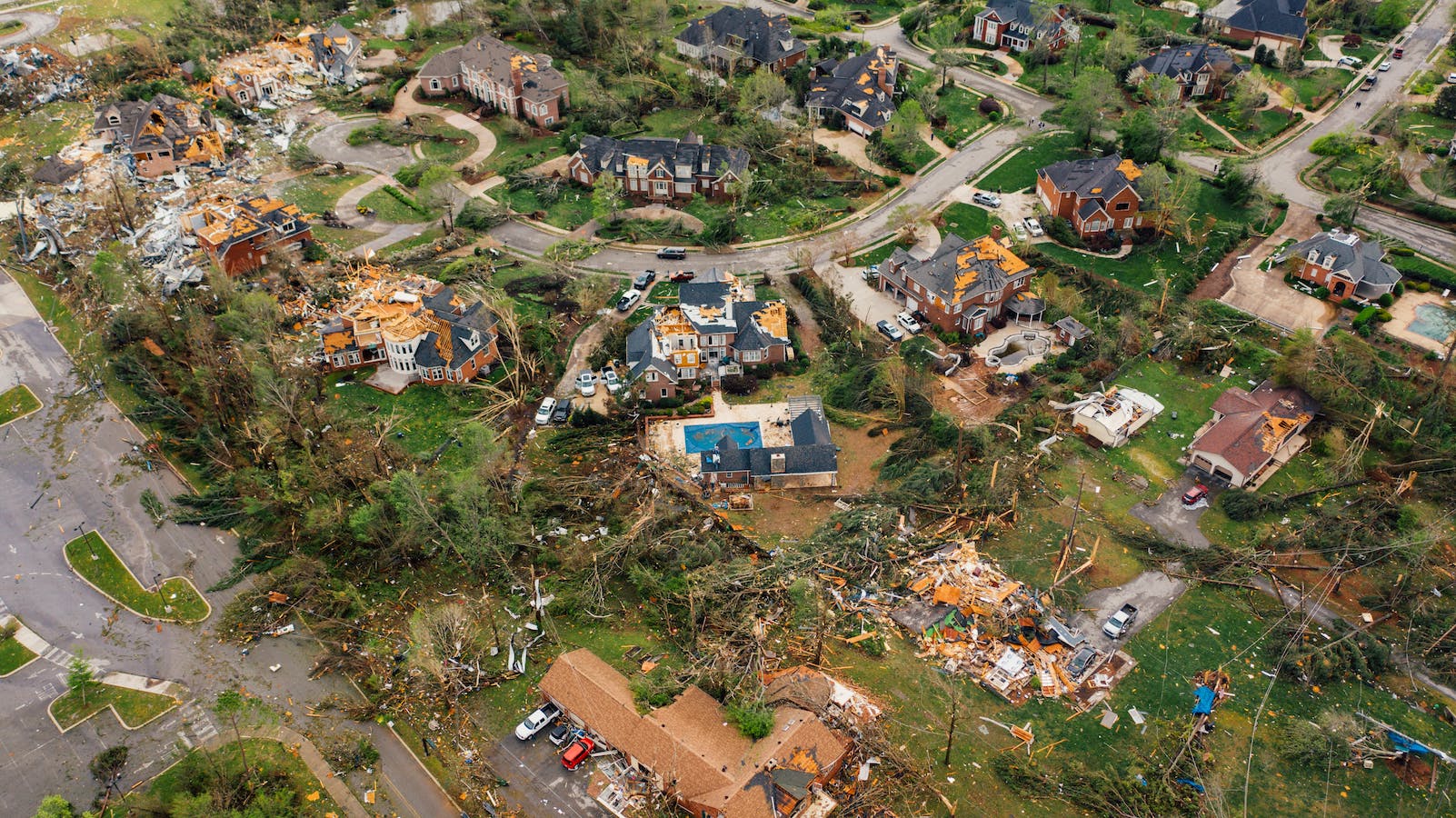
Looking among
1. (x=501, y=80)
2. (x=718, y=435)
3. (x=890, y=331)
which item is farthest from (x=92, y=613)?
(x=501, y=80)

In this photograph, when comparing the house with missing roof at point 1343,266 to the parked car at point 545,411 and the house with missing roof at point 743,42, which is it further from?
the parked car at point 545,411

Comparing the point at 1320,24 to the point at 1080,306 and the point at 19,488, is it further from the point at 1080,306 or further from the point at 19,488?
the point at 19,488

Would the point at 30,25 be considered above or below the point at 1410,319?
above

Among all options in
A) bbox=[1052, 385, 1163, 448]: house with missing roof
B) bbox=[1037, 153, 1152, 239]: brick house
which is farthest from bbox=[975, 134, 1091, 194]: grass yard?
bbox=[1052, 385, 1163, 448]: house with missing roof

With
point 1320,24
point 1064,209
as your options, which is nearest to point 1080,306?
point 1064,209

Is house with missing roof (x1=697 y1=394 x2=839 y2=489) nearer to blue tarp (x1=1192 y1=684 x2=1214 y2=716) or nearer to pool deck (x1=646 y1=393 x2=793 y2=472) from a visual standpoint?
pool deck (x1=646 y1=393 x2=793 y2=472)

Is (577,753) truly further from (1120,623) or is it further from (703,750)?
(1120,623)
